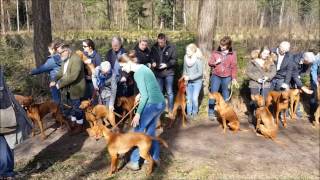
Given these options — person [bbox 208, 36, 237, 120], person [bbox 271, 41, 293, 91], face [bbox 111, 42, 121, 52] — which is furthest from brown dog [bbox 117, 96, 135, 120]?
person [bbox 271, 41, 293, 91]

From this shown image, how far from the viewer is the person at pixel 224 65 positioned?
7.63 m

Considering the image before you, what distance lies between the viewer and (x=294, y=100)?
8.45m

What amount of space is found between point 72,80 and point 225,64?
3186mm

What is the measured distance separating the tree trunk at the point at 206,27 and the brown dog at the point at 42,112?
3924 mm

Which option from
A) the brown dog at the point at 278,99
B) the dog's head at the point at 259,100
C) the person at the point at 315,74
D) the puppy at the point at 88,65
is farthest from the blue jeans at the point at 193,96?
the person at the point at 315,74

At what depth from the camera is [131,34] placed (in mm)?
24859

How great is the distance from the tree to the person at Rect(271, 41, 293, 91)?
83.1ft

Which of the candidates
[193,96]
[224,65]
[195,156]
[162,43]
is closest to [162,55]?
[162,43]

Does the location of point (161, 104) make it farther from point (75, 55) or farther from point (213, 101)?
point (213, 101)

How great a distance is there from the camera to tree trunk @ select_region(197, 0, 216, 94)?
9.12 metres

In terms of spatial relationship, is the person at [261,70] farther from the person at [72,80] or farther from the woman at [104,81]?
the person at [72,80]

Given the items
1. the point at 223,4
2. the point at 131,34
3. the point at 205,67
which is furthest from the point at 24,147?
the point at 131,34

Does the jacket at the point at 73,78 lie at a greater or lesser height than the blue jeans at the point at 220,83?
greater

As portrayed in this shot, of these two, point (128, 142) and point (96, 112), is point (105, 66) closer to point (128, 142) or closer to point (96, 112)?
point (96, 112)
